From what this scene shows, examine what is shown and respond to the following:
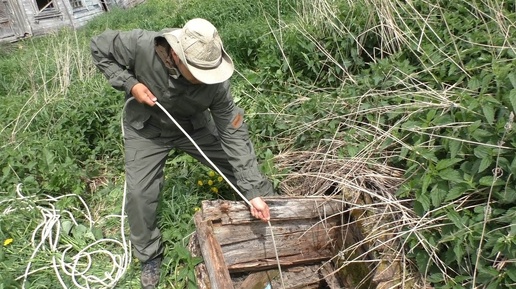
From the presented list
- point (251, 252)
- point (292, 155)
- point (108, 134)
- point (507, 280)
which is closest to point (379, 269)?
point (507, 280)

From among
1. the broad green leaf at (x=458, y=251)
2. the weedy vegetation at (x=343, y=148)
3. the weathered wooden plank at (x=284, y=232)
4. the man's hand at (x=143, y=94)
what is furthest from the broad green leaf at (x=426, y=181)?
the man's hand at (x=143, y=94)

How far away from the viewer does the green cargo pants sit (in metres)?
2.71

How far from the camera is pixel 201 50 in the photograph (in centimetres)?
213

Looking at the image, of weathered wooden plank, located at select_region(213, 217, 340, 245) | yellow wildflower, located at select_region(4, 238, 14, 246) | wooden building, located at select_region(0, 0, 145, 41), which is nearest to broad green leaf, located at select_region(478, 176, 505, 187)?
weathered wooden plank, located at select_region(213, 217, 340, 245)

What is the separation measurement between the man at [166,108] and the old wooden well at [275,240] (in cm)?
17

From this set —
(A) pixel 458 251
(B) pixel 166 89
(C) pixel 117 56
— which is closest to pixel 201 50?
(B) pixel 166 89

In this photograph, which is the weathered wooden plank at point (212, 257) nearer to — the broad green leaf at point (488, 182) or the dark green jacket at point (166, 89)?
the dark green jacket at point (166, 89)

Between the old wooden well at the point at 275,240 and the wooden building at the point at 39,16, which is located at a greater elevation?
the old wooden well at the point at 275,240

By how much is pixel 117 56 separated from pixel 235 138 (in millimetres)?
941

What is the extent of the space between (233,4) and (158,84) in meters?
4.62

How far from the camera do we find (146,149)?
2.78 metres

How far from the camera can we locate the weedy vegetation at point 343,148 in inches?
82.4

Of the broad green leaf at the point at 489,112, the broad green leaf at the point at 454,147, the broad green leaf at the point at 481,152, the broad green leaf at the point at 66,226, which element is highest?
the broad green leaf at the point at 489,112

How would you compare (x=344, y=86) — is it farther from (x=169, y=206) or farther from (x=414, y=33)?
(x=169, y=206)
